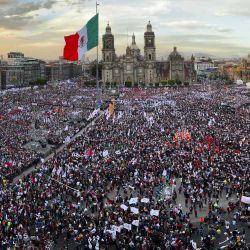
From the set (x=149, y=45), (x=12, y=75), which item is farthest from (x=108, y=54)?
(x=12, y=75)

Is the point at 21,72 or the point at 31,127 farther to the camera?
the point at 21,72

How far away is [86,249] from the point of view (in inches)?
656

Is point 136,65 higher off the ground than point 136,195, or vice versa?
point 136,65

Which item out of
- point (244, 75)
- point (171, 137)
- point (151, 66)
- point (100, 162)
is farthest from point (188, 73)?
point (100, 162)

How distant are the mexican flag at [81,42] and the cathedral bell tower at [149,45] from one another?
97.2 metres

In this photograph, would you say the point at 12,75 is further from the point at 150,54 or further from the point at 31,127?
the point at 31,127

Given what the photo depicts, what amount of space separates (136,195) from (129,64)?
100 meters

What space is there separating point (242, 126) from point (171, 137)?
772 cm

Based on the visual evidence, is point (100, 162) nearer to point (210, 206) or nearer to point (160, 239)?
point (210, 206)

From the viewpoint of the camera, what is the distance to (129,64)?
398ft

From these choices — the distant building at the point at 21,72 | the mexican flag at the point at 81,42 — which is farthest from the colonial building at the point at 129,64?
the mexican flag at the point at 81,42

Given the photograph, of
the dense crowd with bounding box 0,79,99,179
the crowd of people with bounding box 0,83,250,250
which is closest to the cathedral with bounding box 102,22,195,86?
the dense crowd with bounding box 0,79,99,179

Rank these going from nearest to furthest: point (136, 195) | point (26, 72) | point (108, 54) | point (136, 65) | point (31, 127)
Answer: point (136, 195) → point (31, 127) → point (136, 65) → point (108, 54) → point (26, 72)

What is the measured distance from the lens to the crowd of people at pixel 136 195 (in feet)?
57.2
